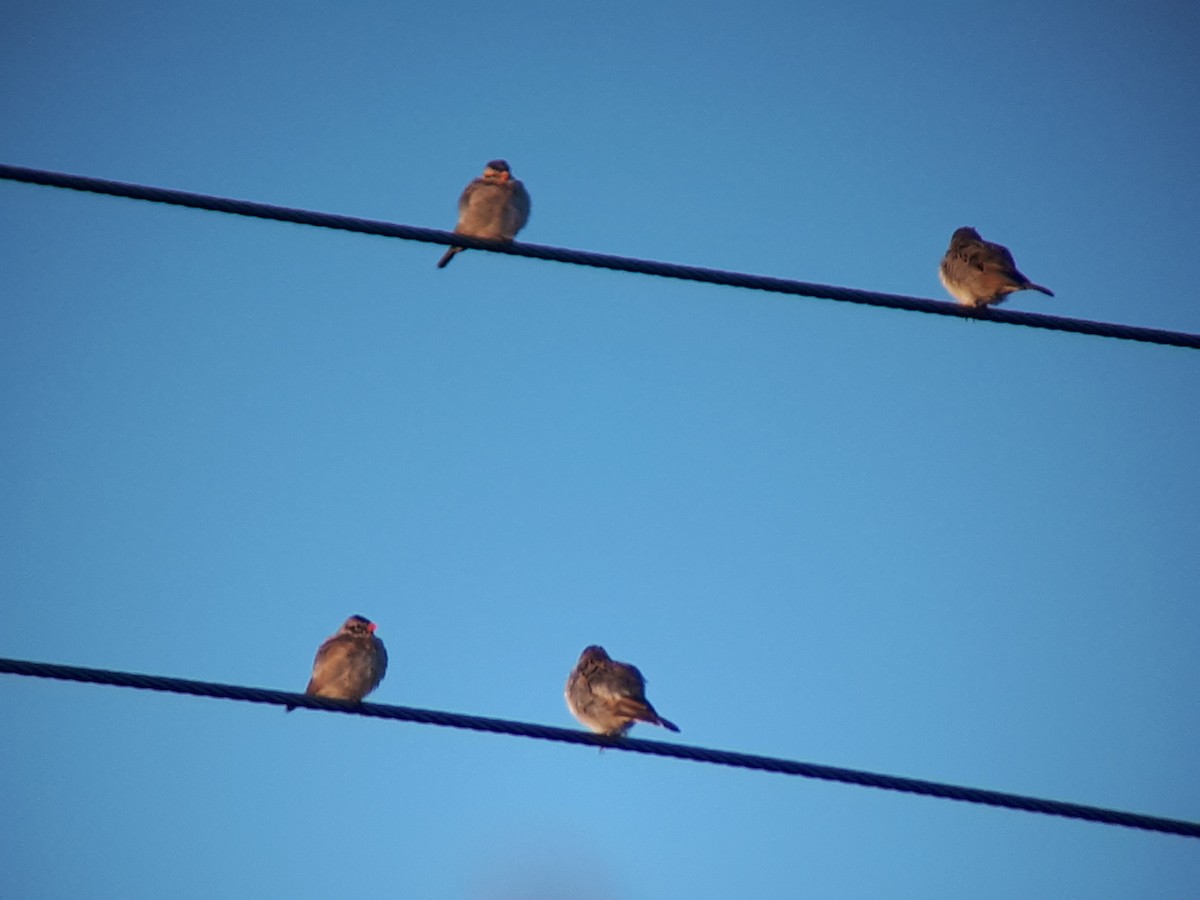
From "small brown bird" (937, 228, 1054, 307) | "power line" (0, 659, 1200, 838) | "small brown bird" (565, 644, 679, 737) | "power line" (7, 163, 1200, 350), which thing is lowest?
"power line" (0, 659, 1200, 838)

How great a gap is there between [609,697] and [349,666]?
165cm

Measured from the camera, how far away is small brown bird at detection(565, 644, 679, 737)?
786cm

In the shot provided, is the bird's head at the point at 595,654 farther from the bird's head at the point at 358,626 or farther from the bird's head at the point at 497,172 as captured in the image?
the bird's head at the point at 497,172

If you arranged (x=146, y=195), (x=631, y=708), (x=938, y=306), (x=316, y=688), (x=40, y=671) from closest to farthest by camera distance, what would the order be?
(x=40, y=671)
(x=146, y=195)
(x=938, y=306)
(x=631, y=708)
(x=316, y=688)

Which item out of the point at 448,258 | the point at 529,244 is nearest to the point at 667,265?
the point at 529,244

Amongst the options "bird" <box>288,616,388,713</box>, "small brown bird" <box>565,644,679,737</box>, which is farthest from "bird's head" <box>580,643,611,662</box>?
"bird" <box>288,616,388,713</box>

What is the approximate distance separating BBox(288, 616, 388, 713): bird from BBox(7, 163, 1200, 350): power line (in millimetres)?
3945

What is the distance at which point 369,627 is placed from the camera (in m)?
8.84

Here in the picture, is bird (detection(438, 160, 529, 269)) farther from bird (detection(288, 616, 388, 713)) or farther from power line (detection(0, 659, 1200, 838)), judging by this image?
power line (detection(0, 659, 1200, 838))

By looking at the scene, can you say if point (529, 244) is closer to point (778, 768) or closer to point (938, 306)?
point (938, 306)

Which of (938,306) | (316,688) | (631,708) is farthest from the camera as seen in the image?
(316,688)

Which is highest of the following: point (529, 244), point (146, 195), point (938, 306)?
point (938, 306)

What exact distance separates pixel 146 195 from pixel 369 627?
4.49 metres

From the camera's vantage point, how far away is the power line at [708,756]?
14.4 ft
